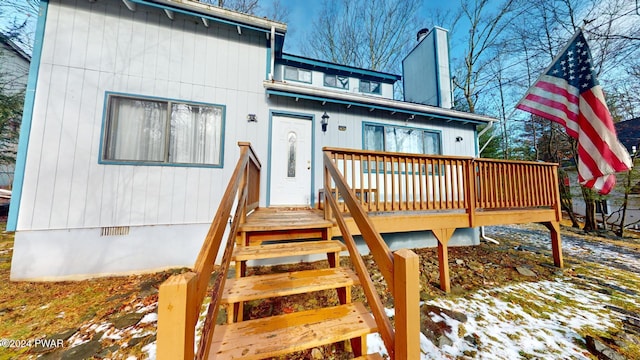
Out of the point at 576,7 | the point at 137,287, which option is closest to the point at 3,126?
the point at 137,287

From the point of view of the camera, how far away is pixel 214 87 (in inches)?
166

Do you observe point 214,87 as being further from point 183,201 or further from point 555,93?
point 555,93

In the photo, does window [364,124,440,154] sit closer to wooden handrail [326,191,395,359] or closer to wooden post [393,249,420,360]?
wooden handrail [326,191,395,359]

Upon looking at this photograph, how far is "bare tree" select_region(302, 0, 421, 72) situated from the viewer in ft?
39.5

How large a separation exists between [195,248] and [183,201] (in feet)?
2.89

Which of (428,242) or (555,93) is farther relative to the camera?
(428,242)

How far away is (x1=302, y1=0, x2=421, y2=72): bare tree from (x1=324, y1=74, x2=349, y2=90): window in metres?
5.38

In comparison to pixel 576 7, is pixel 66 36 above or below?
below

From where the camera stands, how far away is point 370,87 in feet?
26.5

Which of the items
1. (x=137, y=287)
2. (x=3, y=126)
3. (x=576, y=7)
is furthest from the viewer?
(x=576, y=7)

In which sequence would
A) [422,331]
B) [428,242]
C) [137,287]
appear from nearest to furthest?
[422,331] < [137,287] < [428,242]

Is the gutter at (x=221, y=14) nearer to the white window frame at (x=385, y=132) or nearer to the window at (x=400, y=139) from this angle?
the white window frame at (x=385, y=132)

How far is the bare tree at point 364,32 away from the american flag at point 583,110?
9466 mm

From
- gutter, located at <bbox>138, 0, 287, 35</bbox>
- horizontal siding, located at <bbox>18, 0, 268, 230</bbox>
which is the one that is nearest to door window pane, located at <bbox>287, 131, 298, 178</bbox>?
horizontal siding, located at <bbox>18, 0, 268, 230</bbox>
